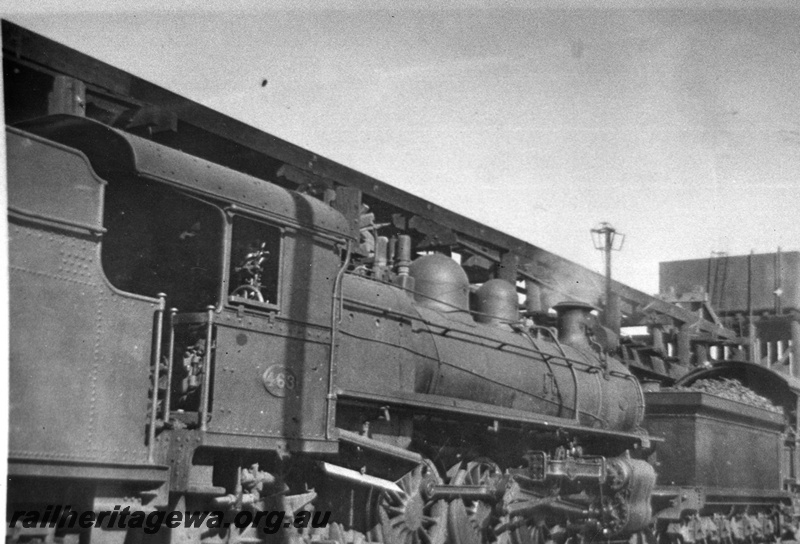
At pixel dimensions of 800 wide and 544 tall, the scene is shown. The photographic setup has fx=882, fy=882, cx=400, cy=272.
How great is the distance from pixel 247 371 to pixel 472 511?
3.58m

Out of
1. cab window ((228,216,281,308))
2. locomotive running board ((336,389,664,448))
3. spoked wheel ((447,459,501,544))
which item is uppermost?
cab window ((228,216,281,308))

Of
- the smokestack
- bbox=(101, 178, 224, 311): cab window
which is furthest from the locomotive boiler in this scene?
the smokestack

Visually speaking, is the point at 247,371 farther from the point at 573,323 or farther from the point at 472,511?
the point at 573,323

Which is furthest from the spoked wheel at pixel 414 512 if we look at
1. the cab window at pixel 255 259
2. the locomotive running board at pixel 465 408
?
the cab window at pixel 255 259

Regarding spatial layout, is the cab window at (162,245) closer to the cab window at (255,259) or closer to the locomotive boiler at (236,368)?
the locomotive boiler at (236,368)

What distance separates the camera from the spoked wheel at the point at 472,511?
8094mm

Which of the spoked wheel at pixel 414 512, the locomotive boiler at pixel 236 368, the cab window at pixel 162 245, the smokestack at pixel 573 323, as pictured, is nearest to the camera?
the locomotive boiler at pixel 236 368

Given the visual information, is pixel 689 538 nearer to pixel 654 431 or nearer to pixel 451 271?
pixel 654 431

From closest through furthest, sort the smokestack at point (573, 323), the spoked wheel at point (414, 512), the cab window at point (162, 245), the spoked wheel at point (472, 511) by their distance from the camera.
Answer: the cab window at point (162, 245)
the spoked wheel at point (414, 512)
the spoked wheel at point (472, 511)
the smokestack at point (573, 323)

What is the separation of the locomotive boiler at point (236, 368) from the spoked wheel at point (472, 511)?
20 millimetres

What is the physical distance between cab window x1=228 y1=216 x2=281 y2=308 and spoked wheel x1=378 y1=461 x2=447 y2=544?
206 centimetres

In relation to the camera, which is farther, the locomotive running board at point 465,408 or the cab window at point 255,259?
the locomotive running board at point 465,408

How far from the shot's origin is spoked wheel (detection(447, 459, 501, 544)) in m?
8.09

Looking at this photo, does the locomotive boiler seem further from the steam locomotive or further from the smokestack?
the smokestack
